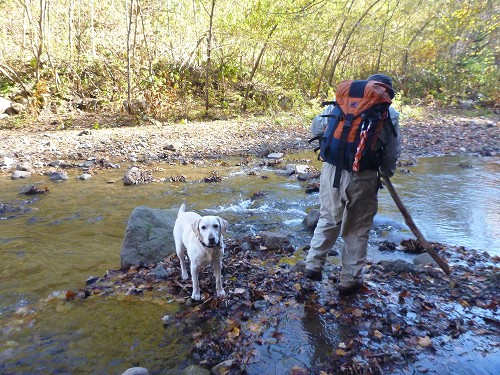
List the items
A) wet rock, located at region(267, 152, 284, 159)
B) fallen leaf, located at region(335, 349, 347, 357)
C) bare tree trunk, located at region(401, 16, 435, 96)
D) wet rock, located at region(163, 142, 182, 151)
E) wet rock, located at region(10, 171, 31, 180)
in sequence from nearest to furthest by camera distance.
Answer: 1. fallen leaf, located at region(335, 349, 347, 357)
2. wet rock, located at region(10, 171, 31, 180)
3. wet rock, located at region(267, 152, 284, 159)
4. wet rock, located at region(163, 142, 182, 151)
5. bare tree trunk, located at region(401, 16, 435, 96)

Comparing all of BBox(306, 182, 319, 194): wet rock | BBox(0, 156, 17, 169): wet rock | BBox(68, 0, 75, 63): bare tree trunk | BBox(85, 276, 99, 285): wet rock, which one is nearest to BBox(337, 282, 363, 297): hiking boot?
BBox(85, 276, 99, 285): wet rock

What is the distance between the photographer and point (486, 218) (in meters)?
7.70

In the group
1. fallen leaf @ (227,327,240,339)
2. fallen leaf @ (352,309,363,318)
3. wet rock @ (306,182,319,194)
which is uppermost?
wet rock @ (306,182,319,194)

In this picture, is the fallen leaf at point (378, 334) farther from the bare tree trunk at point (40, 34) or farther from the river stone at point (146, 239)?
the bare tree trunk at point (40, 34)

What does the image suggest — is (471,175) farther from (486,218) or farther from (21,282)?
(21,282)

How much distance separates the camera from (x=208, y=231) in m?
4.22

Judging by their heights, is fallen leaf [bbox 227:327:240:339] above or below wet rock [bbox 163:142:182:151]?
below

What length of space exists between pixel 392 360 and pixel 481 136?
1665 cm

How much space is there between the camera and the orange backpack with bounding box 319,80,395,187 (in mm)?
3826

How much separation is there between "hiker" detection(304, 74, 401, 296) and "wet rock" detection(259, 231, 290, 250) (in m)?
1.52

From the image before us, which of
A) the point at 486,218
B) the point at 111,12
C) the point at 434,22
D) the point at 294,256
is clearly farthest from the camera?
the point at 434,22

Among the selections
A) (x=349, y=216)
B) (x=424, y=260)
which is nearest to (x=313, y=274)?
(x=349, y=216)

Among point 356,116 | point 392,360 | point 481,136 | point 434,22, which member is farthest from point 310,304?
point 434,22

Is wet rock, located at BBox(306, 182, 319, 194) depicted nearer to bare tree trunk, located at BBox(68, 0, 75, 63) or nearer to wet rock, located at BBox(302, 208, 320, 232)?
wet rock, located at BBox(302, 208, 320, 232)
